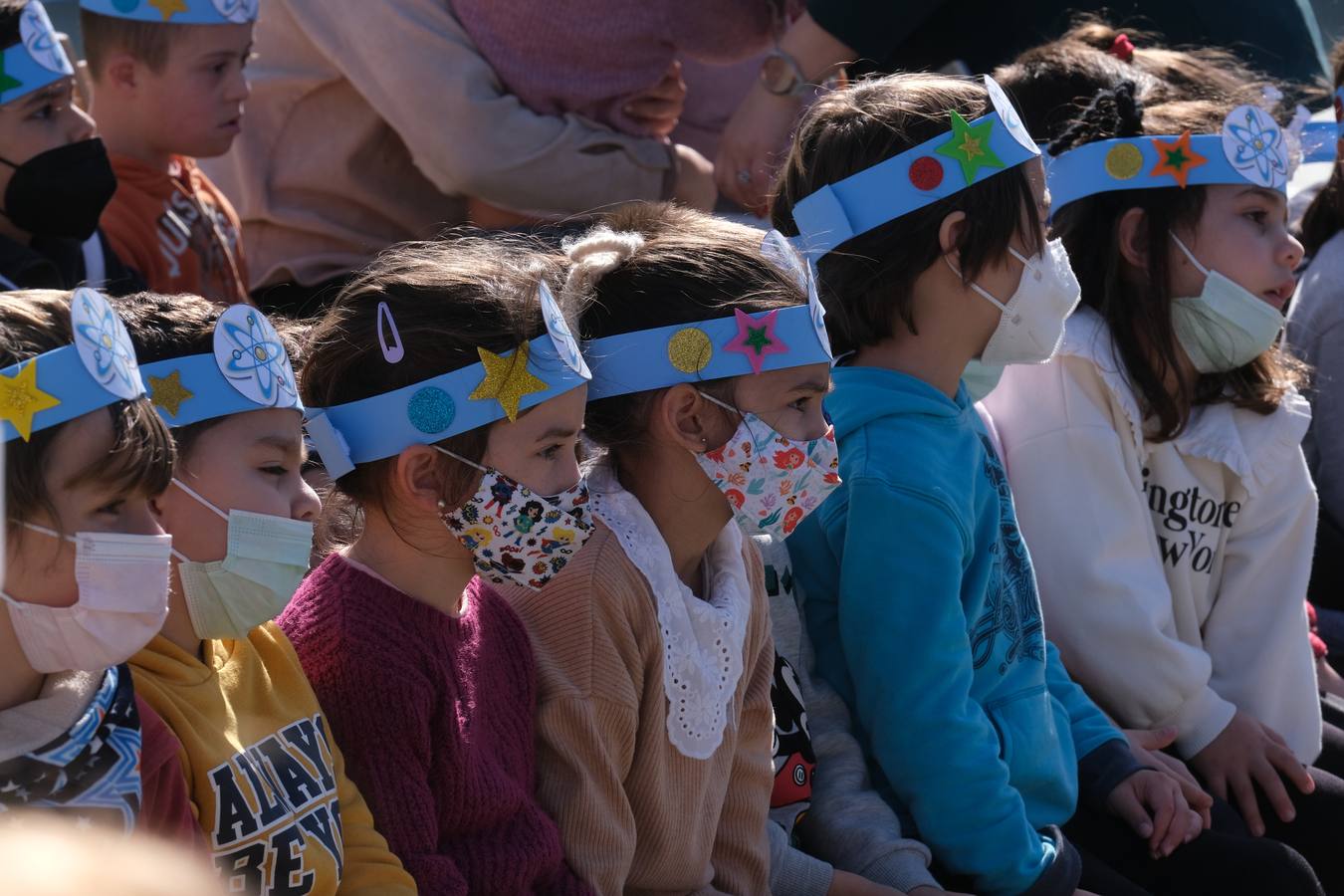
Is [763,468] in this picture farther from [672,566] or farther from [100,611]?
[100,611]

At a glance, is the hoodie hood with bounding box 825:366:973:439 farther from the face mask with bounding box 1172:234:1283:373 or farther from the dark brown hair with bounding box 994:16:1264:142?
the dark brown hair with bounding box 994:16:1264:142

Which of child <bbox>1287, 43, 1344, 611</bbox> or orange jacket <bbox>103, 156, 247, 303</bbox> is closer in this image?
orange jacket <bbox>103, 156, 247, 303</bbox>

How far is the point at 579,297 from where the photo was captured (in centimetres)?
273

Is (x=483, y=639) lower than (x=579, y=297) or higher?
lower

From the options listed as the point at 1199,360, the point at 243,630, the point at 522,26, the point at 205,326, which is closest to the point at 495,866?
the point at 243,630

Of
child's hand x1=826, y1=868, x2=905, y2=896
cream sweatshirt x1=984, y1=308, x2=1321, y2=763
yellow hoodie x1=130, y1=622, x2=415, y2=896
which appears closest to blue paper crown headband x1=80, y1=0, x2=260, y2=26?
cream sweatshirt x1=984, y1=308, x2=1321, y2=763

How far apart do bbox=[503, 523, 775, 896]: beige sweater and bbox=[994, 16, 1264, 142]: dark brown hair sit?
6.03ft

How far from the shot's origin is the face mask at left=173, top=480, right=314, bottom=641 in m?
2.25

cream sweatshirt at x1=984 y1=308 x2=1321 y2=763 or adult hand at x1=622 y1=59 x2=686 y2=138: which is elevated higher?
adult hand at x1=622 y1=59 x2=686 y2=138

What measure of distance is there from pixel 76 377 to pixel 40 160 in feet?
5.55

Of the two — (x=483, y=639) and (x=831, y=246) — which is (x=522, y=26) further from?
(x=483, y=639)

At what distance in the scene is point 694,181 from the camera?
189 inches

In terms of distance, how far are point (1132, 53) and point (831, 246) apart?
1291mm

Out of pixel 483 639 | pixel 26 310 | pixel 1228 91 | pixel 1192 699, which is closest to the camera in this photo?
pixel 26 310
